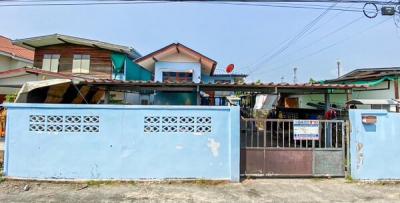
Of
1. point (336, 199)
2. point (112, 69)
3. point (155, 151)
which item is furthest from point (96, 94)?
point (336, 199)

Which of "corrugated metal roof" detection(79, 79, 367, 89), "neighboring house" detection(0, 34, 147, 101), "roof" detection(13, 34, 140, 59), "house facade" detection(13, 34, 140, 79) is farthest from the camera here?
"house facade" detection(13, 34, 140, 79)

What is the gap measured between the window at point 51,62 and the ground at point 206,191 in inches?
459

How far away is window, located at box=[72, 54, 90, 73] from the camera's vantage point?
1664 centimetres

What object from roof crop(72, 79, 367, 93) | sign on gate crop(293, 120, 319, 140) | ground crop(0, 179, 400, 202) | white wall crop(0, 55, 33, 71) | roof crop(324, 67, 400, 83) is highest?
white wall crop(0, 55, 33, 71)

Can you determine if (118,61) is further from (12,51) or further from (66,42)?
(12,51)

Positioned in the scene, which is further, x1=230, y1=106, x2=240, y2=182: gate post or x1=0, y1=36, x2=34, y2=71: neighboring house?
x1=0, y1=36, x2=34, y2=71: neighboring house

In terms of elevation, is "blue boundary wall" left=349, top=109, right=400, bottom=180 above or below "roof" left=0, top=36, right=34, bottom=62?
below

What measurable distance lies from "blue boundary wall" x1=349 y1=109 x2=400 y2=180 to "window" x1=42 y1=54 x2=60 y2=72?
1560cm

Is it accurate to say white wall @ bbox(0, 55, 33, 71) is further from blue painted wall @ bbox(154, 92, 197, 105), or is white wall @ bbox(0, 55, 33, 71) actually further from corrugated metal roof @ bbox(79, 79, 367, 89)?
corrugated metal roof @ bbox(79, 79, 367, 89)

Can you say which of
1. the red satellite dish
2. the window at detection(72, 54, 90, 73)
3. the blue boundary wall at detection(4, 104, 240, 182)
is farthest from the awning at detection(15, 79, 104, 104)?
the red satellite dish

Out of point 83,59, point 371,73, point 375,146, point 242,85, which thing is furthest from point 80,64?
point 375,146

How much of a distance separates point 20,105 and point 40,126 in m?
0.64

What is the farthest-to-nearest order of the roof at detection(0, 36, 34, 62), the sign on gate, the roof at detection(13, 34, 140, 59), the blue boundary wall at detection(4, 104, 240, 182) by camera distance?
1. the roof at detection(0, 36, 34, 62)
2. the roof at detection(13, 34, 140, 59)
3. the sign on gate
4. the blue boundary wall at detection(4, 104, 240, 182)

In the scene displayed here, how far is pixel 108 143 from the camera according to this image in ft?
21.2
